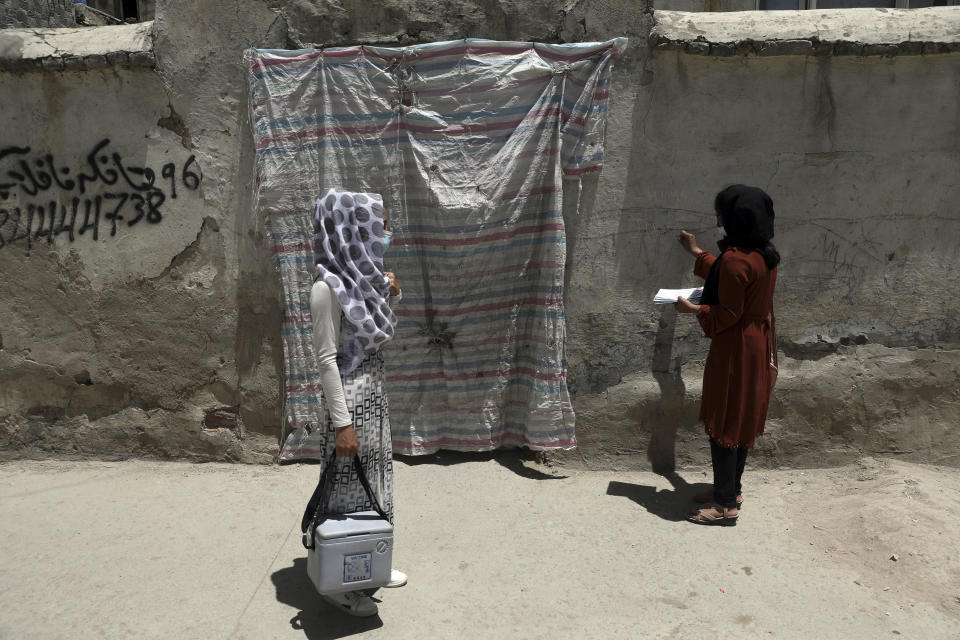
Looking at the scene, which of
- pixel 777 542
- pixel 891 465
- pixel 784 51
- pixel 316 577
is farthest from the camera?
pixel 891 465

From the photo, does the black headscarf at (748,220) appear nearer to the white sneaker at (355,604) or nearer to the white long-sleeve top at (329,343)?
the white long-sleeve top at (329,343)

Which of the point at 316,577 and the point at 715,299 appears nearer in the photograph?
the point at 316,577

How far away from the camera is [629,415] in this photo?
4070 millimetres

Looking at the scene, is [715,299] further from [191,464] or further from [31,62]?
[31,62]

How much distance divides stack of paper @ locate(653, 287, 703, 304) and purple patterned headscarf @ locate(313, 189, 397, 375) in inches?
60.7

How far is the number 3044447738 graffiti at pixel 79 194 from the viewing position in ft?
13.1

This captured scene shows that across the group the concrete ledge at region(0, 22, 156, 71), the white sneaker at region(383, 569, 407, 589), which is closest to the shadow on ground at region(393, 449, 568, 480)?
the white sneaker at region(383, 569, 407, 589)

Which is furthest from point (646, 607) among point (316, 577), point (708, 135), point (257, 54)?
point (257, 54)

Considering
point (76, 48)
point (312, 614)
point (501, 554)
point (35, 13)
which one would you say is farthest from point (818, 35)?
point (35, 13)

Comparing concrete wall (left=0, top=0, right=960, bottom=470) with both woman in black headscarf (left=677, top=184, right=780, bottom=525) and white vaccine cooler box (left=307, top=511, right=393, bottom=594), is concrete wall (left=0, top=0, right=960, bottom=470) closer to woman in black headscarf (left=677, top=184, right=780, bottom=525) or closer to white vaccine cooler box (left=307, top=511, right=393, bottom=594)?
woman in black headscarf (left=677, top=184, right=780, bottom=525)

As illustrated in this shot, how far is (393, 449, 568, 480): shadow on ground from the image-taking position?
4.07m

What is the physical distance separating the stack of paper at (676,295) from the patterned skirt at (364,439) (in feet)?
4.99

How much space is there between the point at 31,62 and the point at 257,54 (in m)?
1.27

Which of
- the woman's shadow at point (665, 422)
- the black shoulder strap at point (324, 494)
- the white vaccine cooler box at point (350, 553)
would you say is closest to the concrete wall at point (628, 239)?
the woman's shadow at point (665, 422)
